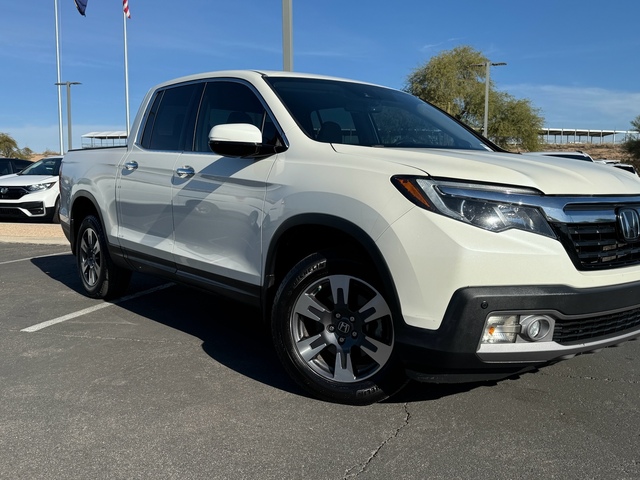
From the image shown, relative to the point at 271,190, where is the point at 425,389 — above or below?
below

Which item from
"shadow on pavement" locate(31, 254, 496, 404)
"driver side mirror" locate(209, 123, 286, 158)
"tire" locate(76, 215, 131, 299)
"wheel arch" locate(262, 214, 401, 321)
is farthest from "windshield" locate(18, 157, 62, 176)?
"wheel arch" locate(262, 214, 401, 321)

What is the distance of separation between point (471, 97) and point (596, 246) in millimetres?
40969

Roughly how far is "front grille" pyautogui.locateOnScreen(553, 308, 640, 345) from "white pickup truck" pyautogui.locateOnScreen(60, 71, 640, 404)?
1 centimetres

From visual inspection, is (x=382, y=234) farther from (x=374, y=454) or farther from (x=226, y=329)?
(x=226, y=329)

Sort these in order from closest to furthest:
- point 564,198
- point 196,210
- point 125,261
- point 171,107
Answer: point 564,198
point 196,210
point 171,107
point 125,261

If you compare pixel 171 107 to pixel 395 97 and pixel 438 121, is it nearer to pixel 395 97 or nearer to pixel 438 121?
pixel 395 97

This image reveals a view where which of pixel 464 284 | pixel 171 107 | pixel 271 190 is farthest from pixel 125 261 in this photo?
pixel 464 284

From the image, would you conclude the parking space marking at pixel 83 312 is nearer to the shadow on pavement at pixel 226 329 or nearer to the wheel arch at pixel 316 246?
the shadow on pavement at pixel 226 329

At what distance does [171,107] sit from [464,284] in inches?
121

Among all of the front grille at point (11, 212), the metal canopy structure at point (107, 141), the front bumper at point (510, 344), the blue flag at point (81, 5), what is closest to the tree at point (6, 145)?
the metal canopy structure at point (107, 141)

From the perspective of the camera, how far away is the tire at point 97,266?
554 centimetres

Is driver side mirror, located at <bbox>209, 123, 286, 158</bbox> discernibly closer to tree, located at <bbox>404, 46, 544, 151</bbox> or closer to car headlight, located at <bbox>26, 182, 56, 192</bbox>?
car headlight, located at <bbox>26, 182, 56, 192</bbox>

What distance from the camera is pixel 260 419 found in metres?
3.10

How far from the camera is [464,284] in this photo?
2.65m
